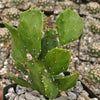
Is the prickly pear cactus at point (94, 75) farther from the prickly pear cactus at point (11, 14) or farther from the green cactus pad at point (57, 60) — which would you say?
the prickly pear cactus at point (11, 14)

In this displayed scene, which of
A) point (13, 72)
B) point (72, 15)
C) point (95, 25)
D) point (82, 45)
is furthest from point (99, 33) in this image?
point (72, 15)

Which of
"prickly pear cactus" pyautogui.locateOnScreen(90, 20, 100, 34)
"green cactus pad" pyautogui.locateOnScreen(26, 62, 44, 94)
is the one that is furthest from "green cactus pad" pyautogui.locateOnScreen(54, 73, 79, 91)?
"prickly pear cactus" pyautogui.locateOnScreen(90, 20, 100, 34)

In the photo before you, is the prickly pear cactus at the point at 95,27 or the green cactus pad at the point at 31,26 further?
the prickly pear cactus at the point at 95,27

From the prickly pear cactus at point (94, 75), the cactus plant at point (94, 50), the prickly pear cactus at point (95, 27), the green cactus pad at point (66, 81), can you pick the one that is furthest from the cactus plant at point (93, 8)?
the green cactus pad at point (66, 81)

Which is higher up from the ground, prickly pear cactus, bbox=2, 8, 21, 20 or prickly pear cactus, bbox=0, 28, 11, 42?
prickly pear cactus, bbox=2, 8, 21, 20

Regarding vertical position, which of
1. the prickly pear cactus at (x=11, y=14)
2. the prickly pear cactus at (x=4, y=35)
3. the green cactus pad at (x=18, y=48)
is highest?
the green cactus pad at (x=18, y=48)

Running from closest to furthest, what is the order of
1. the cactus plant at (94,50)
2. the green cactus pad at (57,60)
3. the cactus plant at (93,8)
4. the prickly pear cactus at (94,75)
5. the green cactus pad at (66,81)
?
the green cactus pad at (57,60)
the green cactus pad at (66,81)
the prickly pear cactus at (94,75)
the cactus plant at (94,50)
the cactus plant at (93,8)

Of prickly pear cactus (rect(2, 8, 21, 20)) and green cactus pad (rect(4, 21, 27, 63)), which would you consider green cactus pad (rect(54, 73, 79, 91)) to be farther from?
prickly pear cactus (rect(2, 8, 21, 20))
